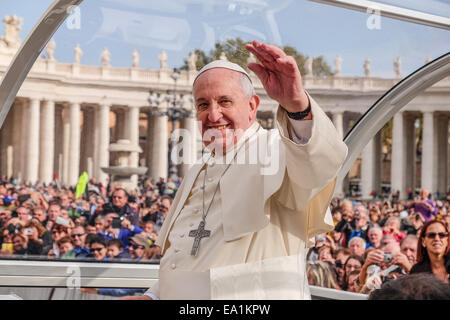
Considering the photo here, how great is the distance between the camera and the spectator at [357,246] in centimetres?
771

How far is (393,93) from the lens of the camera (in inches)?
216

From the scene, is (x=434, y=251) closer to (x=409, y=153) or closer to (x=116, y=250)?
(x=116, y=250)

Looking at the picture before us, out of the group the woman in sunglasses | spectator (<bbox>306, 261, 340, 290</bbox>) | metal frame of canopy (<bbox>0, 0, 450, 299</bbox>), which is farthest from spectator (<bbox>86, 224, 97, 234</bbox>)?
the woman in sunglasses

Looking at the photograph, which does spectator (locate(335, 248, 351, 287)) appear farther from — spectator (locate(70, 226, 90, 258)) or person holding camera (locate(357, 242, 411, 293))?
spectator (locate(70, 226, 90, 258))

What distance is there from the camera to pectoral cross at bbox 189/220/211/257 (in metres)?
2.96

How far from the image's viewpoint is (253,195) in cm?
291

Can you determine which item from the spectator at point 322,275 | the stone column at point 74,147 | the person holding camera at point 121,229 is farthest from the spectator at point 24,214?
the stone column at point 74,147

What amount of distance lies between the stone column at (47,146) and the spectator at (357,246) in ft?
124

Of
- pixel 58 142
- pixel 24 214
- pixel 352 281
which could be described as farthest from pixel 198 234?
pixel 58 142

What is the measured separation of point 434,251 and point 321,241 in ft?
10.1

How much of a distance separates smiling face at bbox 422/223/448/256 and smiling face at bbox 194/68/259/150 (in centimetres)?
325

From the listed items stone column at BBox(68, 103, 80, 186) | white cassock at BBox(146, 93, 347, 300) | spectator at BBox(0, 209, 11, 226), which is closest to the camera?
white cassock at BBox(146, 93, 347, 300)
